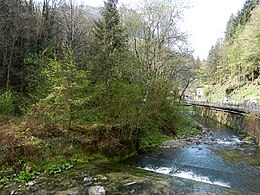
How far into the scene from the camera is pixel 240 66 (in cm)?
3806

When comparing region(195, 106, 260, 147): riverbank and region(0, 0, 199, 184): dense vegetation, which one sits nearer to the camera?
region(0, 0, 199, 184): dense vegetation

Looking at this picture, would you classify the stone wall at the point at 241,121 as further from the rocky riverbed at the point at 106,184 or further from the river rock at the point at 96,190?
the river rock at the point at 96,190

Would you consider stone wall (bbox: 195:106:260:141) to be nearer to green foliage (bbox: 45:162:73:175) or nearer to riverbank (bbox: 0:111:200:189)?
riverbank (bbox: 0:111:200:189)

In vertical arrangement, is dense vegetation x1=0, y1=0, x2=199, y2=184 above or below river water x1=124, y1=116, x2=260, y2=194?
above

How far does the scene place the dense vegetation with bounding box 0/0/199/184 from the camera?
9.43 m

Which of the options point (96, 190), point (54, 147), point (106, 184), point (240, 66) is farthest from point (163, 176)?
point (240, 66)

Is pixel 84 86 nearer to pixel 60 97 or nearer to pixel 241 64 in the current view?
pixel 60 97

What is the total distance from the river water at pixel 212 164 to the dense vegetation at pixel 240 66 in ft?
58.6

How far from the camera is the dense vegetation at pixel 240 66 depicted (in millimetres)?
30034

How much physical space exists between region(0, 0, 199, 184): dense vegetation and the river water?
149cm

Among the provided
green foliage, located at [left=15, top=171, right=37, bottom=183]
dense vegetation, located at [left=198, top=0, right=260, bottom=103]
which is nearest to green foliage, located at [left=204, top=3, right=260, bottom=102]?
dense vegetation, located at [left=198, top=0, right=260, bottom=103]

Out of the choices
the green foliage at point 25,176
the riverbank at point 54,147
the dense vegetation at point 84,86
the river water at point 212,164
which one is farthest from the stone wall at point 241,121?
the green foliage at point 25,176

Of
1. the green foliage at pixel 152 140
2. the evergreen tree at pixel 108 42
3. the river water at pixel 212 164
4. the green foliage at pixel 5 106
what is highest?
the evergreen tree at pixel 108 42

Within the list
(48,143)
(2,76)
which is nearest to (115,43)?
(2,76)
